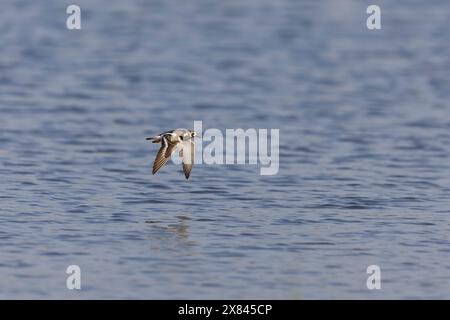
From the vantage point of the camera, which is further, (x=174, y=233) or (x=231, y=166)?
(x=231, y=166)

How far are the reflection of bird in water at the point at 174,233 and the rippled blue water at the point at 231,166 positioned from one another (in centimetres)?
5

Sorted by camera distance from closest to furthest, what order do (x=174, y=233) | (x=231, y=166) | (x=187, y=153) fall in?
(x=174, y=233), (x=187, y=153), (x=231, y=166)

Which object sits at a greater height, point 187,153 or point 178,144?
point 178,144

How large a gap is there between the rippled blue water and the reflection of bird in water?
52mm

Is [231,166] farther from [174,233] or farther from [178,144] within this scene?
[174,233]

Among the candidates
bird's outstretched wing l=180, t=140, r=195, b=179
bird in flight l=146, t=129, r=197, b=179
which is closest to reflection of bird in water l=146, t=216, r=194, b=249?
bird's outstretched wing l=180, t=140, r=195, b=179

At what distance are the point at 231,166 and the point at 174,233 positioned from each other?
155 inches

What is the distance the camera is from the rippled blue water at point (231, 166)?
11945 millimetres

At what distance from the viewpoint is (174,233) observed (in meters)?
13.2

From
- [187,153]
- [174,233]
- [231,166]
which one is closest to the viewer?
[174,233]

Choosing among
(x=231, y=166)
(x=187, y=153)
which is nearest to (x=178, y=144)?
(x=187, y=153)

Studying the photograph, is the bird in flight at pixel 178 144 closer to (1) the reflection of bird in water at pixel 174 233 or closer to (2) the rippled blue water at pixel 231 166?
(2) the rippled blue water at pixel 231 166

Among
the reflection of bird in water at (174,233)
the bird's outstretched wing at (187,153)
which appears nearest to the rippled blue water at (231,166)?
the reflection of bird in water at (174,233)

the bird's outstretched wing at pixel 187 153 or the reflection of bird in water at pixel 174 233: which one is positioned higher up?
the bird's outstretched wing at pixel 187 153
